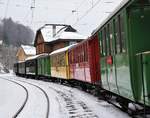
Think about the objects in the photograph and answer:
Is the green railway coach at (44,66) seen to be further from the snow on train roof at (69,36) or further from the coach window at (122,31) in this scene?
the coach window at (122,31)

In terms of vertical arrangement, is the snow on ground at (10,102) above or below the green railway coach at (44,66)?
below

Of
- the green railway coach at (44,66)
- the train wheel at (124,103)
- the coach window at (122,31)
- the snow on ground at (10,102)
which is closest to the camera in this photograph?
the coach window at (122,31)

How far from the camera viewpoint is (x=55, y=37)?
79125mm

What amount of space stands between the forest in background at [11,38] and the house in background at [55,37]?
155ft

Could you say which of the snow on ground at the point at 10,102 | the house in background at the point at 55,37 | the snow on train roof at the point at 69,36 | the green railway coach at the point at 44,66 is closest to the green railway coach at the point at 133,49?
the snow on ground at the point at 10,102

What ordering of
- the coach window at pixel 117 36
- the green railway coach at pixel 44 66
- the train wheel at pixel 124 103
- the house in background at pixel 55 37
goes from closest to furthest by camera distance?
the coach window at pixel 117 36
the train wheel at pixel 124 103
the green railway coach at pixel 44 66
the house in background at pixel 55 37

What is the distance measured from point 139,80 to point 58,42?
66054 mm

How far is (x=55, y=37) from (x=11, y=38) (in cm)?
7143

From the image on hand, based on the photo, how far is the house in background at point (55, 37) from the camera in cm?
7262

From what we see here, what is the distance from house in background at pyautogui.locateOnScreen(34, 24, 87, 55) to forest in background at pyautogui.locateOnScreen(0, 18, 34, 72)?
47200 mm

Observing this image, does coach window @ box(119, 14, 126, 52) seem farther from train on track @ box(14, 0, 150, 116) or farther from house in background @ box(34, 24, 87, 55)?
house in background @ box(34, 24, 87, 55)

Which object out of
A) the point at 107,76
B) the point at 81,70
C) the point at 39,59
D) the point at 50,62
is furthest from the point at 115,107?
the point at 39,59

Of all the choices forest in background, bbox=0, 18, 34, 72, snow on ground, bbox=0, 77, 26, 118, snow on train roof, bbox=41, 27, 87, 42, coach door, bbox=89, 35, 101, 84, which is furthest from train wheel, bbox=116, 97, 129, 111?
forest in background, bbox=0, 18, 34, 72

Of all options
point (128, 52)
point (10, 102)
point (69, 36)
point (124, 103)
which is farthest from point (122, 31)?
point (69, 36)
